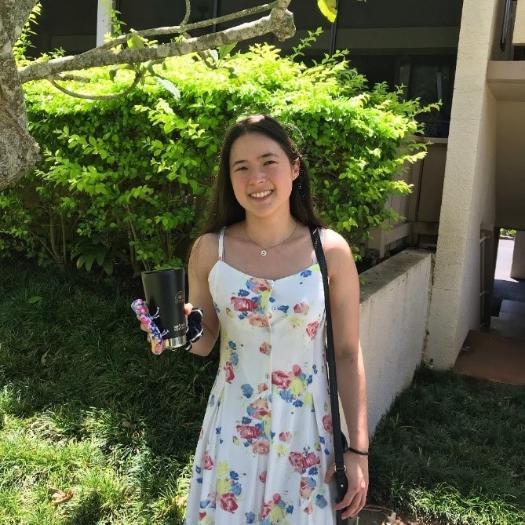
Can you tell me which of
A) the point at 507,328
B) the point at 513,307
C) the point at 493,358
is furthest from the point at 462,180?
the point at 513,307

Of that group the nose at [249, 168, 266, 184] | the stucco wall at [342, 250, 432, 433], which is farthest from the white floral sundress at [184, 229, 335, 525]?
the stucco wall at [342, 250, 432, 433]

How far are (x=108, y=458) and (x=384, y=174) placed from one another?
2312 mm

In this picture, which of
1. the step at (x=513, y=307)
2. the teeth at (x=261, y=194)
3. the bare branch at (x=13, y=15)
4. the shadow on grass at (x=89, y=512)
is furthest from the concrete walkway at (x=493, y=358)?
the step at (x=513, y=307)

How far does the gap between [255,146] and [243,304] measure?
18.6 inches

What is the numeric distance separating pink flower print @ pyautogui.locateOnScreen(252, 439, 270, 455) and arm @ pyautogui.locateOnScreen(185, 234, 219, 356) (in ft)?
1.11

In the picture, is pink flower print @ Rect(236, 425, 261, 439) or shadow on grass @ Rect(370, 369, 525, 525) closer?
pink flower print @ Rect(236, 425, 261, 439)

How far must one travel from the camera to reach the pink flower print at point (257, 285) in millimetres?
1782

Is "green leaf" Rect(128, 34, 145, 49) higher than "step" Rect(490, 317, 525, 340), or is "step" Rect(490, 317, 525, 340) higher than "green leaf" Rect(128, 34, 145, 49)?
"green leaf" Rect(128, 34, 145, 49)

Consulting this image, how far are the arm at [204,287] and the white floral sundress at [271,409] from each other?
2.5 inches

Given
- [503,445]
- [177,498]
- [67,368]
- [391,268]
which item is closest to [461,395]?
[503,445]

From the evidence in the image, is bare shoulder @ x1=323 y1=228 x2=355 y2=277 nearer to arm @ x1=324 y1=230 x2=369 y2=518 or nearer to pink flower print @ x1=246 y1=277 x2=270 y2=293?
arm @ x1=324 y1=230 x2=369 y2=518

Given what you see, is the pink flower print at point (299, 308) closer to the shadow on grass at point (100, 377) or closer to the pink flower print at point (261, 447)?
the pink flower print at point (261, 447)

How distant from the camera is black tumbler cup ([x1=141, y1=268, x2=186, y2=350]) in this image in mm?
1659

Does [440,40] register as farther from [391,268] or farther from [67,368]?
[67,368]
